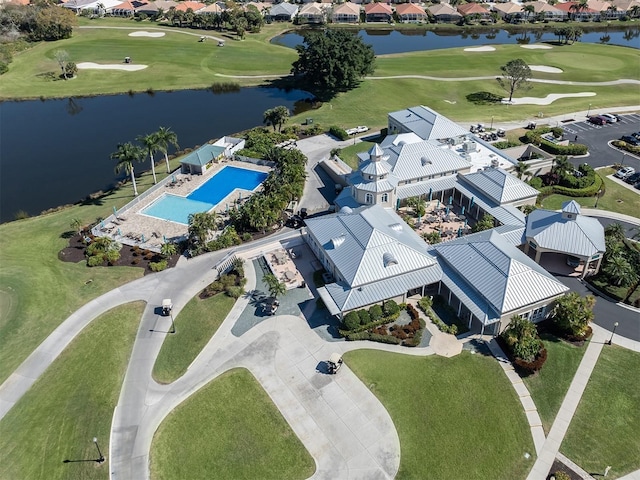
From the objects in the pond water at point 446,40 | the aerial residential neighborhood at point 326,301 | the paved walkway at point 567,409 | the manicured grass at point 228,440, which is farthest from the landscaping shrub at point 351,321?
the pond water at point 446,40

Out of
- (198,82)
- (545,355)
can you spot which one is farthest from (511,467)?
(198,82)

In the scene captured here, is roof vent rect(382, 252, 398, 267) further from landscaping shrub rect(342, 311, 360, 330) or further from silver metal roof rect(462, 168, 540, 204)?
silver metal roof rect(462, 168, 540, 204)

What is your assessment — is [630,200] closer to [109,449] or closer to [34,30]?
[109,449]

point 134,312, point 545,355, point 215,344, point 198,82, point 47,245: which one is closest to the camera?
point 545,355

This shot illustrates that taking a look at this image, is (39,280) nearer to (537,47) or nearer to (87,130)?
(87,130)

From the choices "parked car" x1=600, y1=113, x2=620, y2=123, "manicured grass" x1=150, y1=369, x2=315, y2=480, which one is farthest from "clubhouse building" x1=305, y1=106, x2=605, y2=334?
"parked car" x1=600, y1=113, x2=620, y2=123
